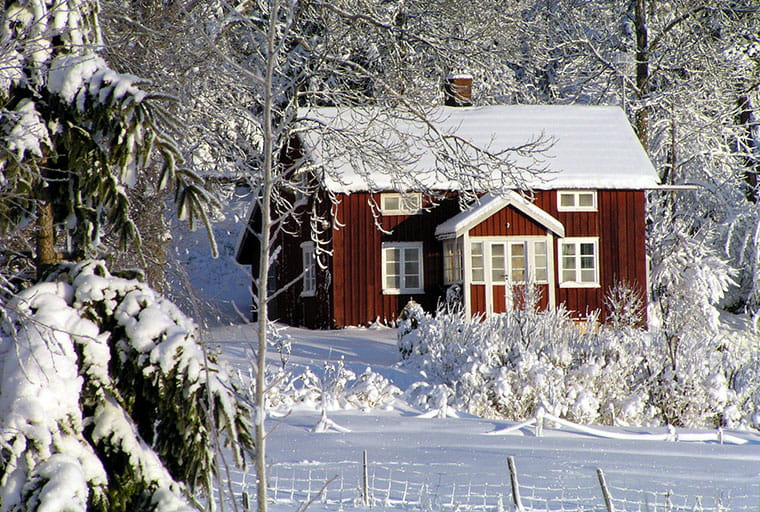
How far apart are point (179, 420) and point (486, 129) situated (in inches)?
888

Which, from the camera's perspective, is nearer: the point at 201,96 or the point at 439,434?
the point at 439,434

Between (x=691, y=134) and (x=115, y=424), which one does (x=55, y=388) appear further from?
(x=691, y=134)

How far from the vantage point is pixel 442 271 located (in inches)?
952

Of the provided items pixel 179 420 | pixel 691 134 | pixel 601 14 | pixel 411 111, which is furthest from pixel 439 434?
pixel 601 14

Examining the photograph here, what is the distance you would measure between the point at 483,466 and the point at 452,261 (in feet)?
43.7

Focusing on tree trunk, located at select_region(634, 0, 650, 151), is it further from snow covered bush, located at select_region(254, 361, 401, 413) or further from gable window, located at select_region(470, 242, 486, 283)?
snow covered bush, located at select_region(254, 361, 401, 413)

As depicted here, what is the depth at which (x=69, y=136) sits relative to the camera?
14.1 feet

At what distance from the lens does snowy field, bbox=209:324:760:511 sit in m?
8.85

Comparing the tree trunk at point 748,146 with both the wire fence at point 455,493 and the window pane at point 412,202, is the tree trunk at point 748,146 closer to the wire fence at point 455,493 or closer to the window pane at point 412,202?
the window pane at point 412,202

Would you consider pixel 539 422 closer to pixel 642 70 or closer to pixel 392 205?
pixel 392 205

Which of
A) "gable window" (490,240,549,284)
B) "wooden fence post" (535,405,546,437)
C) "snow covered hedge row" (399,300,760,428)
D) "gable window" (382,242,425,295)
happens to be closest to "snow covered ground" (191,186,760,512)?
"wooden fence post" (535,405,546,437)

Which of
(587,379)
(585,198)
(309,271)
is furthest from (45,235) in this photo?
(585,198)

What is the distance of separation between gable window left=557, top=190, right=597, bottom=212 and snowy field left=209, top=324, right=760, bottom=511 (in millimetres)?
10494

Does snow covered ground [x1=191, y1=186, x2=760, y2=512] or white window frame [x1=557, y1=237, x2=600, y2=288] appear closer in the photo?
snow covered ground [x1=191, y1=186, x2=760, y2=512]
